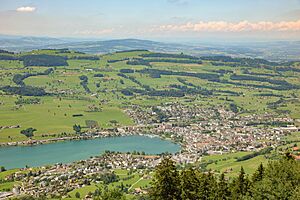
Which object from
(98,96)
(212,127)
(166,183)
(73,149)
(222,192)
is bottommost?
(73,149)

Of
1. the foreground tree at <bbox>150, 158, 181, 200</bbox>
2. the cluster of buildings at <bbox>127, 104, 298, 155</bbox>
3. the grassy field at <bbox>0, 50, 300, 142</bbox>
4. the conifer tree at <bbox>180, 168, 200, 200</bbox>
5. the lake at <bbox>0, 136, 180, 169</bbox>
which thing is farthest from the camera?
the grassy field at <bbox>0, 50, 300, 142</bbox>

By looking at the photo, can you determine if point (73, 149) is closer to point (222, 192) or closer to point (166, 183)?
point (166, 183)

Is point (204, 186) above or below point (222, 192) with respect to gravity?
above

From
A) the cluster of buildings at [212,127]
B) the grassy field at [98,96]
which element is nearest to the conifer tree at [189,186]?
the cluster of buildings at [212,127]

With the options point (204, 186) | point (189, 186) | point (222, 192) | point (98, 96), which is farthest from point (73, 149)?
point (222, 192)

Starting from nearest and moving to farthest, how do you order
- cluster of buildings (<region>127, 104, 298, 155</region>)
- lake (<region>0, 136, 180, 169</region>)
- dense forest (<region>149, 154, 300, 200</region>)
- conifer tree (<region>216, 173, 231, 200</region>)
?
dense forest (<region>149, 154, 300, 200</region>) → conifer tree (<region>216, 173, 231, 200</region>) → lake (<region>0, 136, 180, 169</region>) → cluster of buildings (<region>127, 104, 298, 155</region>)

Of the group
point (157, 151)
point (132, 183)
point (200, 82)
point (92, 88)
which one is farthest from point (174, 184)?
point (200, 82)

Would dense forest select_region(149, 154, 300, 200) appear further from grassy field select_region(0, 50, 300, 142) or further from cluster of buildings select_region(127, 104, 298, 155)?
grassy field select_region(0, 50, 300, 142)

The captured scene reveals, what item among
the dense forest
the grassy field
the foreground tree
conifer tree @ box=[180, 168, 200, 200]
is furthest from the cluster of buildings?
the foreground tree

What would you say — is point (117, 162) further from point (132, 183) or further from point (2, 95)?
point (2, 95)
